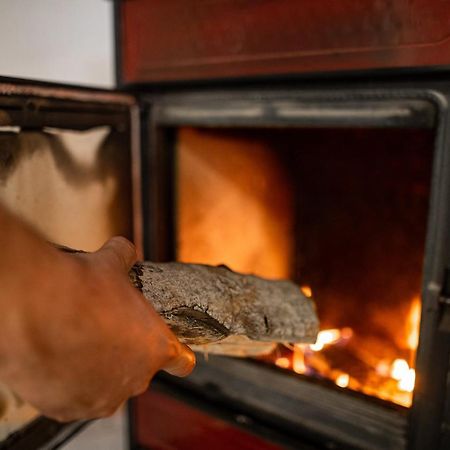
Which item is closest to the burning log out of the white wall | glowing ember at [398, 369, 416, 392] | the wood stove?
the wood stove

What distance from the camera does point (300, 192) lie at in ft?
5.28

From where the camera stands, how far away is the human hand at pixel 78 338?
0.45 metres

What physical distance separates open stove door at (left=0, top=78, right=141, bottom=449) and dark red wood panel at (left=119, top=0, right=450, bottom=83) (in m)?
0.15

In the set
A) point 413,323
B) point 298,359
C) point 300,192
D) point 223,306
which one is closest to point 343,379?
point 298,359

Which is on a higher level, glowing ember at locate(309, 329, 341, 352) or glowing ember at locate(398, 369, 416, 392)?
glowing ember at locate(309, 329, 341, 352)

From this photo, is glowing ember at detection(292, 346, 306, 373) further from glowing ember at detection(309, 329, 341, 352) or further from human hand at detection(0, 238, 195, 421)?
human hand at detection(0, 238, 195, 421)

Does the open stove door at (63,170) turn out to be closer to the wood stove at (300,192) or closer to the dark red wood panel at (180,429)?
the wood stove at (300,192)

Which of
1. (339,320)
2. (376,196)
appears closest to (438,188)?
(376,196)

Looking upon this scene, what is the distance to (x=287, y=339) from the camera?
822 millimetres

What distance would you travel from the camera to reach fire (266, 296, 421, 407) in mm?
1300

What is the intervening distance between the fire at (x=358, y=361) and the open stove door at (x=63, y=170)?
55 cm

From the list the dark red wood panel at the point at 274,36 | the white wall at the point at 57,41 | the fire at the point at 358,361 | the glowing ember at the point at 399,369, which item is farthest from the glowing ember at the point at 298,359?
the white wall at the point at 57,41

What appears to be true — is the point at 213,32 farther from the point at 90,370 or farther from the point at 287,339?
the point at 90,370

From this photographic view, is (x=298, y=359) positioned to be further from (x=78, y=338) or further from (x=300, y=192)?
(x=78, y=338)
